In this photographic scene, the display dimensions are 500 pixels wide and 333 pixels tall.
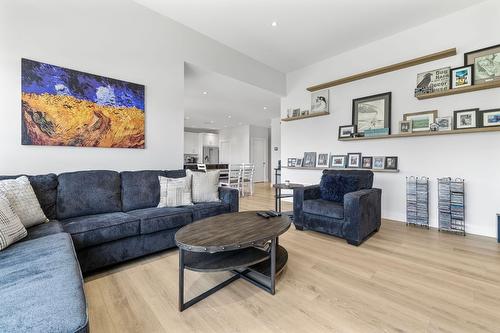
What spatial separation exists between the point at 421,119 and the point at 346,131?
1125 mm

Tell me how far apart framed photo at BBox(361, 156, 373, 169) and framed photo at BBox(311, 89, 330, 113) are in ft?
3.97

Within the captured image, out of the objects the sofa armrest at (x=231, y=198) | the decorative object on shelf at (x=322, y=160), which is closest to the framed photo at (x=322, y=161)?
the decorative object on shelf at (x=322, y=160)

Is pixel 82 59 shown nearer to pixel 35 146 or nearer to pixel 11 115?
pixel 11 115

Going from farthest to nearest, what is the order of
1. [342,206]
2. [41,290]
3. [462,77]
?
[462,77], [342,206], [41,290]

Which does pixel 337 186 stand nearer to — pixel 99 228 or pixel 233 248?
pixel 233 248

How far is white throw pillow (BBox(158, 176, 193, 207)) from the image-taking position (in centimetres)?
261

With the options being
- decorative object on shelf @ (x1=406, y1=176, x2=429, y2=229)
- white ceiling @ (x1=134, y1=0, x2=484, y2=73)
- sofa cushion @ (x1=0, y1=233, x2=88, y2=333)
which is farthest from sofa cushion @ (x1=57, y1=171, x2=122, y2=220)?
decorative object on shelf @ (x1=406, y1=176, x2=429, y2=229)

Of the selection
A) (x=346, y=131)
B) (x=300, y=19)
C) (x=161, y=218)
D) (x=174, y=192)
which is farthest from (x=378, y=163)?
(x=161, y=218)

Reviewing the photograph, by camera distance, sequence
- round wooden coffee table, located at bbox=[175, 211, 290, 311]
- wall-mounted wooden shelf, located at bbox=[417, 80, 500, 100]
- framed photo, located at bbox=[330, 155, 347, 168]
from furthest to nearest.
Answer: framed photo, located at bbox=[330, 155, 347, 168] < wall-mounted wooden shelf, located at bbox=[417, 80, 500, 100] < round wooden coffee table, located at bbox=[175, 211, 290, 311]

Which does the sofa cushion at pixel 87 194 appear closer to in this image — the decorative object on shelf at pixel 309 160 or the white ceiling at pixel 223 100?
the white ceiling at pixel 223 100

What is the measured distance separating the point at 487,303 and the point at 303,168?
11.1 ft

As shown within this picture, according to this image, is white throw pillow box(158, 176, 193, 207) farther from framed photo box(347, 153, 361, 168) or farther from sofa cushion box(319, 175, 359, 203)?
framed photo box(347, 153, 361, 168)

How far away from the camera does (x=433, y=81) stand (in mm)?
3227

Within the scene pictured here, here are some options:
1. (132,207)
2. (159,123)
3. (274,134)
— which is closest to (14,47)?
(159,123)
